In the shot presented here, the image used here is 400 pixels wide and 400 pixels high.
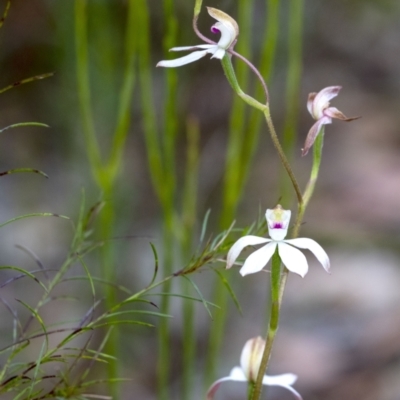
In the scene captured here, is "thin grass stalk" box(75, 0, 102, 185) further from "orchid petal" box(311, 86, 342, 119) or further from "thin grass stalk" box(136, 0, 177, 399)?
"orchid petal" box(311, 86, 342, 119)

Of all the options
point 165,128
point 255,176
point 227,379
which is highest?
point 255,176

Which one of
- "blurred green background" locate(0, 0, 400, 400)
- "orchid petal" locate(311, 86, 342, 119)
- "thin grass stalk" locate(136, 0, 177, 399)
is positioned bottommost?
"orchid petal" locate(311, 86, 342, 119)

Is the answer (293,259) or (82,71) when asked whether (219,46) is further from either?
(82,71)

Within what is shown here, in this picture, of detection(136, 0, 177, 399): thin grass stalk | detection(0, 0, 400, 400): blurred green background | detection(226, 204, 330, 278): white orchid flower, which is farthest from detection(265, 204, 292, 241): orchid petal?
detection(0, 0, 400, 400): blurred green background

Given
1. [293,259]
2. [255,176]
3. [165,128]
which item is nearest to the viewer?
[293,259]

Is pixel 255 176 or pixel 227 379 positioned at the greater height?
pixel 255 176

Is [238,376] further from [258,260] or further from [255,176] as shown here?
[255,176]

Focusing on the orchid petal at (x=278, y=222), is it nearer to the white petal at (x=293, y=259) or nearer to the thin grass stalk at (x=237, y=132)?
the white petal at (x=293, y=259)

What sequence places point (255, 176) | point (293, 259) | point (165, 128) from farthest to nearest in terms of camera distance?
1. point (255, 176)
2. point (165, 128)
3. point (293, 259)

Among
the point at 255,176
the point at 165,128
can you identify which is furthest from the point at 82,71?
the point at 255,176

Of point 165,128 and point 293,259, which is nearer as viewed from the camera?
point 293,259
